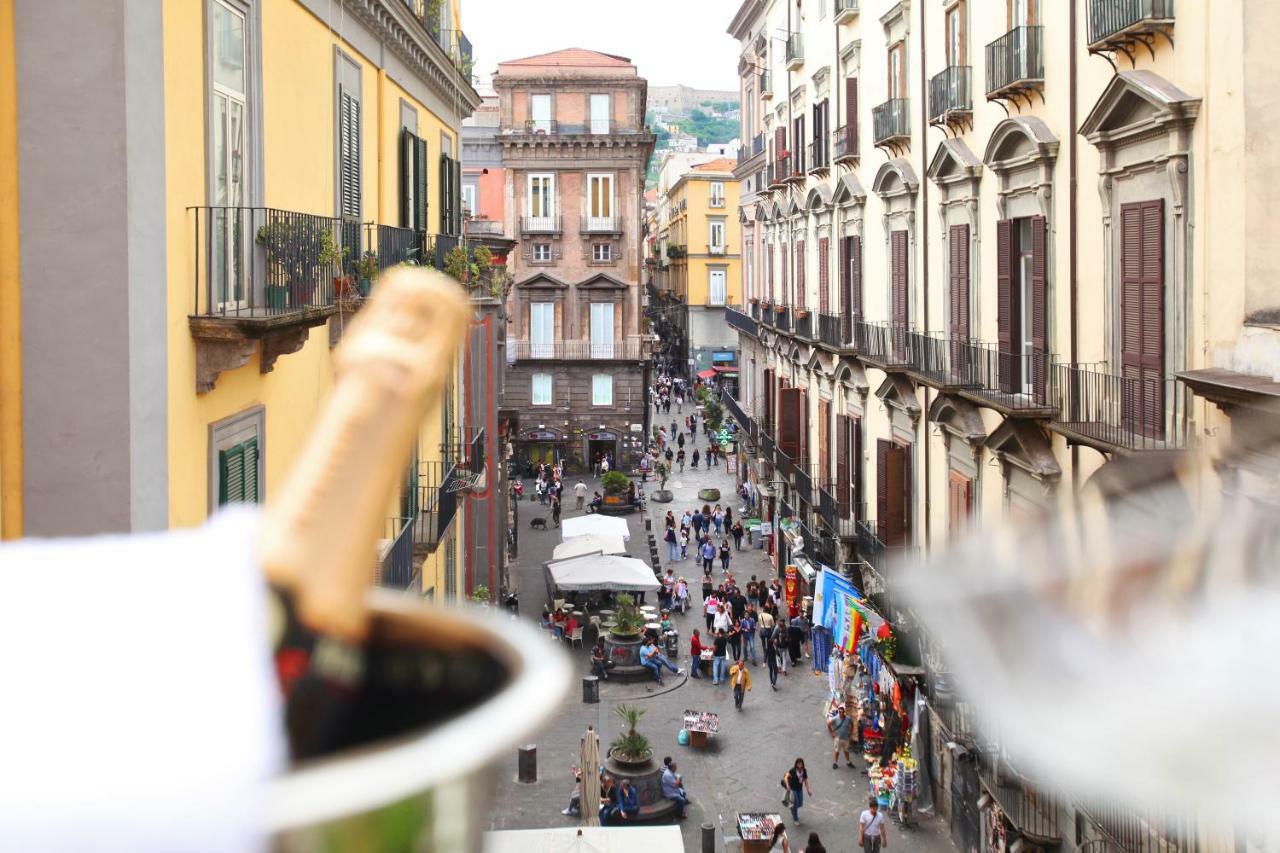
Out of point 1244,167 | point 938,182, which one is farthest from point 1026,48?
point 1244,167

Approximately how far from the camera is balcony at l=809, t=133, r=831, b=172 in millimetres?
30359

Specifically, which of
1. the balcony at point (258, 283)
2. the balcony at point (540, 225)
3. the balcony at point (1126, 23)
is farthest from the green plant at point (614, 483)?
the balcony at point (258, 283)

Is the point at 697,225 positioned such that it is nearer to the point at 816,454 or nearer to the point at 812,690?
the point at 816,454

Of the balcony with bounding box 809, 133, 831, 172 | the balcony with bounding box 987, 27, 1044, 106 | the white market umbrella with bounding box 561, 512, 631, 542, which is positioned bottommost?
the white market umbrella with bounding box 561, 512, 631, 542

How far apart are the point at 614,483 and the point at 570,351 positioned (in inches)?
344

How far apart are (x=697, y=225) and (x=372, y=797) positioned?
3054 inches

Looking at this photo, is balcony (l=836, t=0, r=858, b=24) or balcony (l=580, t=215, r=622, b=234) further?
balcony (l=580, t=215, r=622, b=234)

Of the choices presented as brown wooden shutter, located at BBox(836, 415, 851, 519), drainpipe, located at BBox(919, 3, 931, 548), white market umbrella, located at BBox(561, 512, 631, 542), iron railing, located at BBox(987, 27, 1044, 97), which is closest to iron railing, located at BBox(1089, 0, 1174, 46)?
iron railing, located at BBox(987, 27, 1044, 97)

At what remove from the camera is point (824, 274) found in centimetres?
3103

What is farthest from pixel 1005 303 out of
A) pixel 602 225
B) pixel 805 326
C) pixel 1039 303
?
pixel 602 225

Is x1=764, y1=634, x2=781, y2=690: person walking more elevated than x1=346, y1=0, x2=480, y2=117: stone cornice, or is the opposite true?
x1=346, y1=0, x2=480, y2=117: stone cornice

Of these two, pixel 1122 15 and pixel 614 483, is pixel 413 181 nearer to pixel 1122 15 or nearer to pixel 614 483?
pixel 1122 15

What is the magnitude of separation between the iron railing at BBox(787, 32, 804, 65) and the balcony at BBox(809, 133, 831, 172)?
3.50 metres

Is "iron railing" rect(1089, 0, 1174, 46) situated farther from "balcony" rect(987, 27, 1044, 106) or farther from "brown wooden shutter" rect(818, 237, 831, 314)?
"brown wooden shutter" rect(818, 237, 831, 314)
